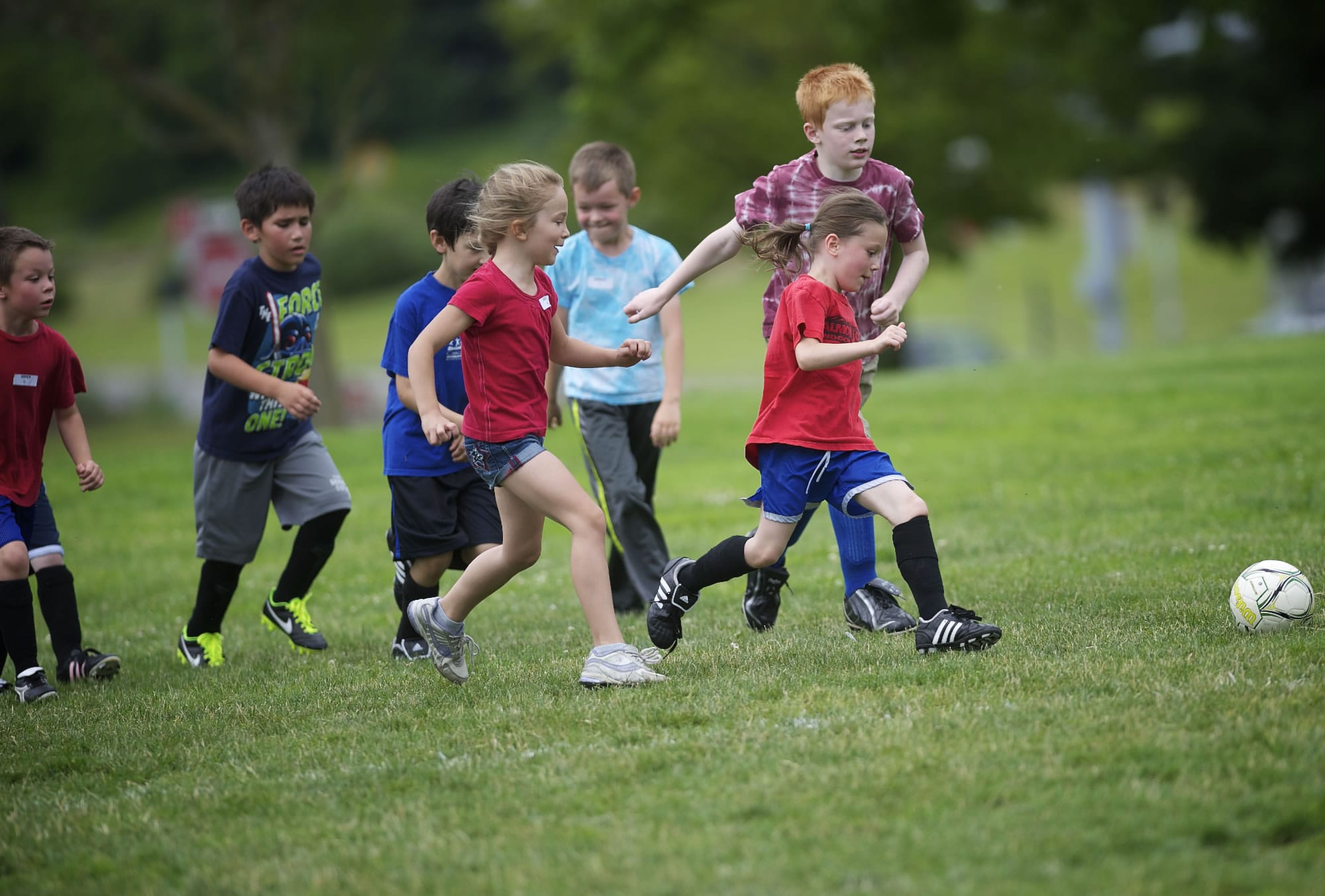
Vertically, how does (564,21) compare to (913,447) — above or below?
above

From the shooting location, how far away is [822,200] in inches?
222

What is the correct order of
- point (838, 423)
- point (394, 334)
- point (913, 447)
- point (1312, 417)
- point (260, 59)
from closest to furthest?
point (838, 423), point (394, 334), point (1312, 417), point (913, 447), point (260, 59)

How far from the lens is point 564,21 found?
32.6m

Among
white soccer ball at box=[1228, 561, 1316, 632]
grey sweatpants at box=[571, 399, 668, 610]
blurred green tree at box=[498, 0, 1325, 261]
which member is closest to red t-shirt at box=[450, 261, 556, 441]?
grey sweatpants at box=[571, 399, 668, 610]

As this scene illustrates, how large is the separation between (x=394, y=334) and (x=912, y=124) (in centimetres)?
2114

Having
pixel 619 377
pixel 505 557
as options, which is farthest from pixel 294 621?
pixel 505 557

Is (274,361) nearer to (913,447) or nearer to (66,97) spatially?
(913,447)

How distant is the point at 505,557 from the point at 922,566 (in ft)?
5.05

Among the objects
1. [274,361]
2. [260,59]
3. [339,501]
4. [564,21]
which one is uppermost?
[564,21]

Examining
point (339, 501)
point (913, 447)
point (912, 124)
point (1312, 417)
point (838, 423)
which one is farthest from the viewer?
point (912, 124)

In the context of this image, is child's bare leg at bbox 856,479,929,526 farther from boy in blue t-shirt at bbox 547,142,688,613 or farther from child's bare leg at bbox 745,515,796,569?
boy in blue t-shirt at bbox 547,142,688,613

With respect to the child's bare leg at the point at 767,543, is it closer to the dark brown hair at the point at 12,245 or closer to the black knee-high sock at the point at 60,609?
the black knee-high sock at the point at 60,609

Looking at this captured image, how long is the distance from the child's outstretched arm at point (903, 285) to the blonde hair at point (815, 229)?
277 millimetres

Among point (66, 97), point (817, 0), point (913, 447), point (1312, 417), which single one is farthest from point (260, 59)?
point (1312, 417)
